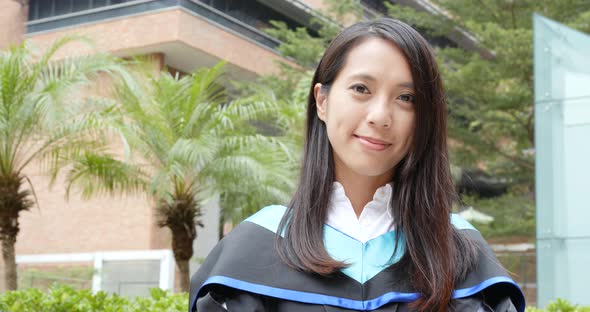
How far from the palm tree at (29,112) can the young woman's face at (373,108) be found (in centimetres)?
776

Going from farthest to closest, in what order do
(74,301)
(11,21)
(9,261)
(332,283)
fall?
1. (11,21)
2. (9,261)
3. (74,301)
4. (332,283)

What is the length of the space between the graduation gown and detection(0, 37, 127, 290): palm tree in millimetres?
7727

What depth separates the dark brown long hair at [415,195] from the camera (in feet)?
→ 6.04

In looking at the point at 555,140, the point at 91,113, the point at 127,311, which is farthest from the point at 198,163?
the point at 127,311

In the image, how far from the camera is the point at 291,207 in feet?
6.63

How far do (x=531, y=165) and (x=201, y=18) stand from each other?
882 cm

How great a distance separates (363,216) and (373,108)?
28 cm

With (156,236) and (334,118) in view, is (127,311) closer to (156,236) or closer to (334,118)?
(334,118)

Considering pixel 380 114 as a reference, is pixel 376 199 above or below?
below

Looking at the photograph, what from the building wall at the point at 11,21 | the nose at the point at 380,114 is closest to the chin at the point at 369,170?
the nose at the point at 380,114

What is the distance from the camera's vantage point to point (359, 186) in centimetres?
201

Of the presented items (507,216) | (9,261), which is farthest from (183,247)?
(507,216)

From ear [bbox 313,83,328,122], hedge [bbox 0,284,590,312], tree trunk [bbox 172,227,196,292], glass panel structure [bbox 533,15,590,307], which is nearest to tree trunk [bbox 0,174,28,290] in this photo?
tree trunk [bbox 172,227,196,292]

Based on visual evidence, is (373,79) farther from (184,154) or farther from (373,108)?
(184,154)
